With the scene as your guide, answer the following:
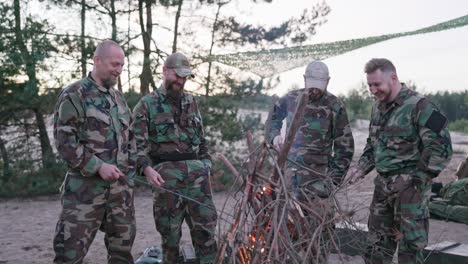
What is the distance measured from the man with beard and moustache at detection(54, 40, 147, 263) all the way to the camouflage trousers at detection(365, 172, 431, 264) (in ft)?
6.23

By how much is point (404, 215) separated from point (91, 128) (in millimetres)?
2448

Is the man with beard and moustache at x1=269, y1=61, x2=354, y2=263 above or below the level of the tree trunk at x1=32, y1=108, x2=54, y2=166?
above

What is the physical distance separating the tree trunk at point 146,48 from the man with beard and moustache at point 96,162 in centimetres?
729

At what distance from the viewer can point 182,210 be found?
4426mm

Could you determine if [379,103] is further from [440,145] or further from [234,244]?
[234,244]

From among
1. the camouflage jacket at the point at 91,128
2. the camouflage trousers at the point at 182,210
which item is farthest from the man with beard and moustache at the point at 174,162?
the camouflage jacket at the point at 91,128

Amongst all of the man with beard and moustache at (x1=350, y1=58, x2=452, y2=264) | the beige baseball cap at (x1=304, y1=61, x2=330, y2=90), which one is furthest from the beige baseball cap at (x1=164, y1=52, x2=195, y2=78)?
the man with beard and moustache at (x1=350, y1=58, x2=452, y2=264)

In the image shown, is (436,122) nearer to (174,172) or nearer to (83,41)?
(174,172)

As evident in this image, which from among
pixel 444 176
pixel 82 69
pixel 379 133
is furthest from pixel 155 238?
pixel 444 176

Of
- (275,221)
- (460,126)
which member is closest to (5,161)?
(275,221)

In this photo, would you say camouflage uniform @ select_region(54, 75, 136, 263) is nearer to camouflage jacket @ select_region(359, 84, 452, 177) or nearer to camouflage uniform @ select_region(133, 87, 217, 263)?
camouflage uniform @ select_region(133, 87, 217, 263)

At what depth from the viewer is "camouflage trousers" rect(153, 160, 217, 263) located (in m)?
4.36

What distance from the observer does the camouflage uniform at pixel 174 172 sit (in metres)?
4.36

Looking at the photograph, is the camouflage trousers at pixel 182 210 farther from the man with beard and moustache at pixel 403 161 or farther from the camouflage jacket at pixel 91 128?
the man with beard and moustache at pixel 403 161
